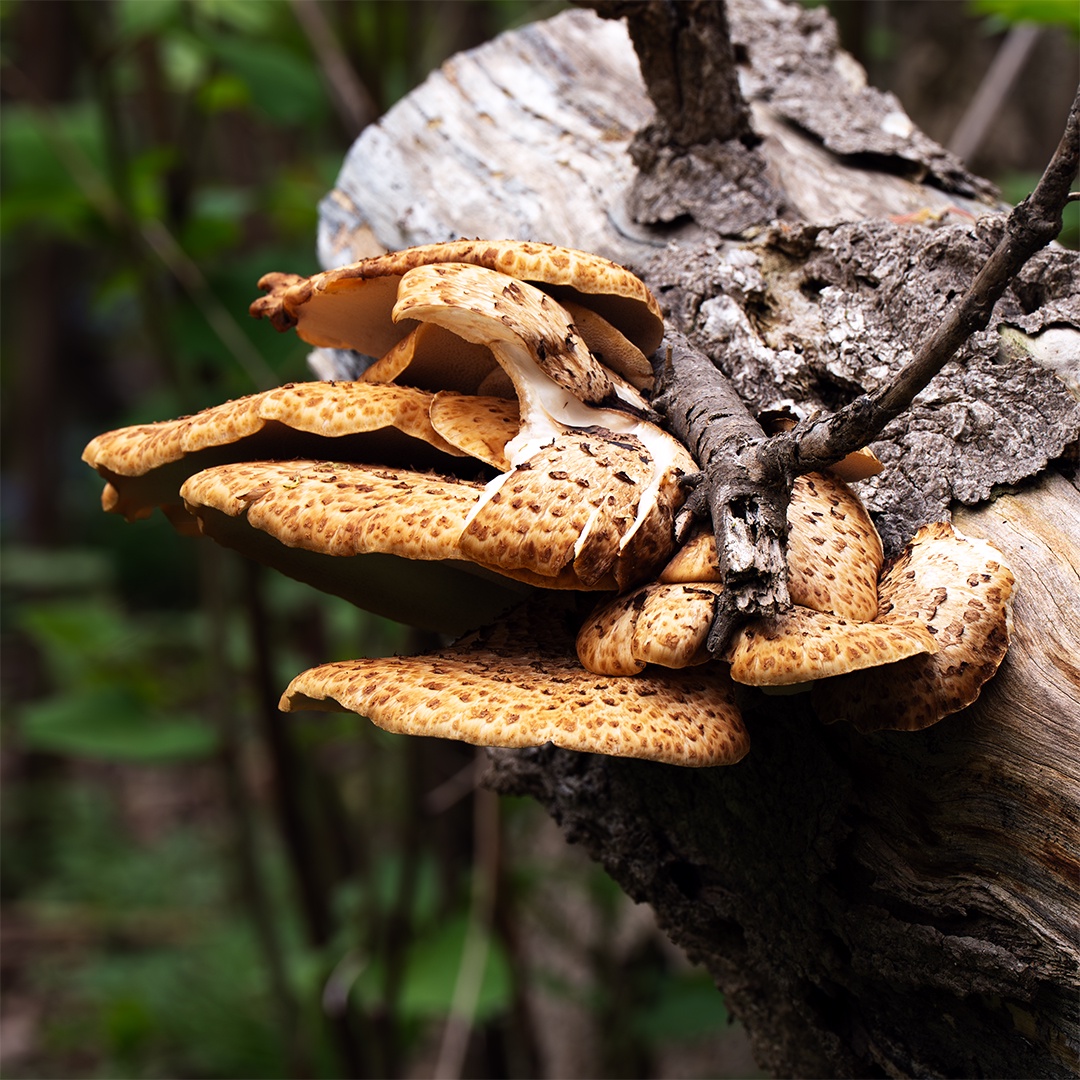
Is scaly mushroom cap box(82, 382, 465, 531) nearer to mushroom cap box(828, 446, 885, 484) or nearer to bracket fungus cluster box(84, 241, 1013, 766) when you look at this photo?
bracket fungus cluster box(84, 241, 1013, 766)

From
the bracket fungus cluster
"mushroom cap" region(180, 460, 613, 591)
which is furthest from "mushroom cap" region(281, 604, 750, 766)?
"mushroom cap" region(180, 460, 613, 591)

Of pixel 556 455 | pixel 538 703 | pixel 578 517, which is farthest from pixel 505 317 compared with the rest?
pixel 538 703

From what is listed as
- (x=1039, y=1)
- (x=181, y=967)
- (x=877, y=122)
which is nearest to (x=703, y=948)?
(x=877, y=122)

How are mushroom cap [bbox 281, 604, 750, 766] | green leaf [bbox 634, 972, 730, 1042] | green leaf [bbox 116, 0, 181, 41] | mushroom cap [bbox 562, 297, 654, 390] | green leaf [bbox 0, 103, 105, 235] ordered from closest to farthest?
mushroom cap [bbox 281, 604, 750, 766]
mushroom cap [bbox 562, 297, 654, 390]
green leaf [bbox 116, 0, 181, 41]
green leaf [bbox 0, 103, 105, 235]
green leaf [bbox 634, 972, 730, 1042]

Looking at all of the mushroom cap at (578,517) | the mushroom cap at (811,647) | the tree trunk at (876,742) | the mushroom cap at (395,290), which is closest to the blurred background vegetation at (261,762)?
the tree trunk at (876,742)

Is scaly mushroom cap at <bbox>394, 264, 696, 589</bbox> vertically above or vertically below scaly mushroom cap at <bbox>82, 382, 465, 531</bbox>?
above

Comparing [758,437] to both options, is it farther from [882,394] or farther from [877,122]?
[877,122]

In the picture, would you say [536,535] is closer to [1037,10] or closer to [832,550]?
[832,550]
